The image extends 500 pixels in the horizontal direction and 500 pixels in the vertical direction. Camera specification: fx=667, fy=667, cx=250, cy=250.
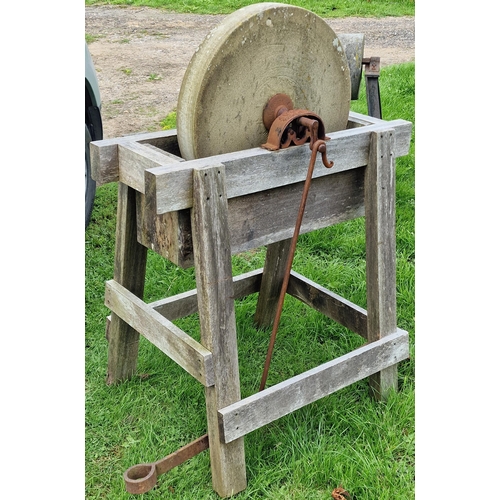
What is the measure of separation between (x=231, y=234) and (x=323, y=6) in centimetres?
798

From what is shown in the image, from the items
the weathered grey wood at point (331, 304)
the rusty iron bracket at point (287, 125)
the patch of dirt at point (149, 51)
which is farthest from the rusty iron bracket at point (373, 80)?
the patch of dirt at point (149, 51)

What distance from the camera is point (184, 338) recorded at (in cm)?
230

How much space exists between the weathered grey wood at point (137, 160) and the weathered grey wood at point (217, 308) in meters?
0.17

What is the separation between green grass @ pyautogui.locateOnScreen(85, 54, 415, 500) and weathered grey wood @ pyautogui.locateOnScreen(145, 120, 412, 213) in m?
0.99

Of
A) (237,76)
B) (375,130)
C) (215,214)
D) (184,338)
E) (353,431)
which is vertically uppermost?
(237,76)

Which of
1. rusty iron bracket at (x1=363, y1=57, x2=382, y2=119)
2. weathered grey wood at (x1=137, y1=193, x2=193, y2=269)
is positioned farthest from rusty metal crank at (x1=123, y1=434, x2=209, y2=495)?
rusty iron bracket at (x1=363, y1=57, x2=382, y2=119)

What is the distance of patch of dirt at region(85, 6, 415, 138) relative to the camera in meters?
6.25

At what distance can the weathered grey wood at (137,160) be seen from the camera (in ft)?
7.15

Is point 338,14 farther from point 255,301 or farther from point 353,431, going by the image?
point 353,431

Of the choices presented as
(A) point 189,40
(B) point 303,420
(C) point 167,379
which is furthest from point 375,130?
(A) point 189,40

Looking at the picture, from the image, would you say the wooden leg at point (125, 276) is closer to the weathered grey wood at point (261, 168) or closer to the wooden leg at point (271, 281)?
the weathered grey wood at point (261, 168)

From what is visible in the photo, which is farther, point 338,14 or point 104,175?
point 338,14

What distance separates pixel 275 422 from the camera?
8.76 ft

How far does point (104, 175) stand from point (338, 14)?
772cm
